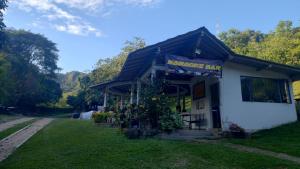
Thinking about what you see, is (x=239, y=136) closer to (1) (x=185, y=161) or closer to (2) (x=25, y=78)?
(1) (x=185, y=161)

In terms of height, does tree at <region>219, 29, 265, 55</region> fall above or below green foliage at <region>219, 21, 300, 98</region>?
above

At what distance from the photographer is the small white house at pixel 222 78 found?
445 inches

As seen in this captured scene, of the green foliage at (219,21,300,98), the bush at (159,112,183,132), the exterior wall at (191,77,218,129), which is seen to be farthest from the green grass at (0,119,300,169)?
the green foliage at (219,21,300,98)

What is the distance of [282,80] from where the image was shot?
14062mm

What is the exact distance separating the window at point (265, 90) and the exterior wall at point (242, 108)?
26 cm

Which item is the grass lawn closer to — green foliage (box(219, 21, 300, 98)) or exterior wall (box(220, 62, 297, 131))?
exterior wall (box(220, 62, 297, 131))

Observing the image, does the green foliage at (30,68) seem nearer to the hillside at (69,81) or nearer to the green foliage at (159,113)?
the hillside at (69,81)

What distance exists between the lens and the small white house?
11.3 meters

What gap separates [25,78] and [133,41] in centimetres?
1837

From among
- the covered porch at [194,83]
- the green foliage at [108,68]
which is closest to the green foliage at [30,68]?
the green foliage at [108,68]

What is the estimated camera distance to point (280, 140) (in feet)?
32.0

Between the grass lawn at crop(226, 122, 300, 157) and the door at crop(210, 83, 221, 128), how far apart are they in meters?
1.84

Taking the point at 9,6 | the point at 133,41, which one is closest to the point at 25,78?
the point at 133,41

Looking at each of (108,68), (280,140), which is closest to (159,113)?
(280,140)
